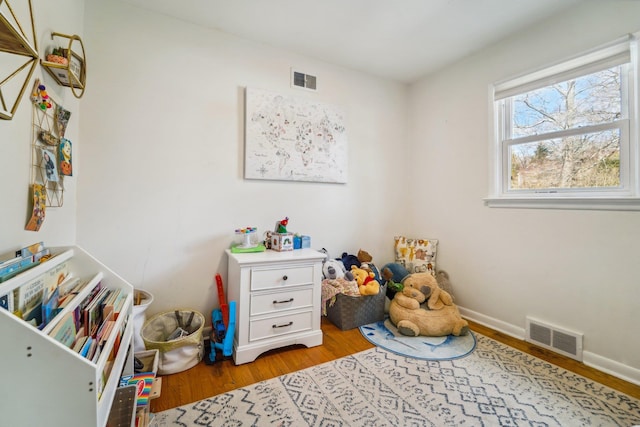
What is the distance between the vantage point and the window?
1.69 meters

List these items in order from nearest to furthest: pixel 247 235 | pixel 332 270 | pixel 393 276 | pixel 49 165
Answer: pixel 49 165 < pixel 247 235 < pixel 332 270 < pixel 393 276

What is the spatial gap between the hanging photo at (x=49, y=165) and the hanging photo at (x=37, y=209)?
0.10 meters

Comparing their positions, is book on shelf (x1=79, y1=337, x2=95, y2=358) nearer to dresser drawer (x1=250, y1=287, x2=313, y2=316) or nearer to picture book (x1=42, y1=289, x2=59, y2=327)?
picture book (x1=42, y1=289, x2=59, y2=327)

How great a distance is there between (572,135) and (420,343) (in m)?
1.94

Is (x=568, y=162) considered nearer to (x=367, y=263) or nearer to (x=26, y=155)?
(x=367, y=263)

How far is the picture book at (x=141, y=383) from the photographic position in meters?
1.26

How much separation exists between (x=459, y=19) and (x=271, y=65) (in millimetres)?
1536

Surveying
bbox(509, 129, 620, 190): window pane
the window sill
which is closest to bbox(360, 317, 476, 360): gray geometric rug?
the window sill

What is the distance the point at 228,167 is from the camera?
2.17 metres

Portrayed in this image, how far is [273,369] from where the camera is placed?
5.65 feet

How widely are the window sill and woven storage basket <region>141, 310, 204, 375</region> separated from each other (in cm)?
258

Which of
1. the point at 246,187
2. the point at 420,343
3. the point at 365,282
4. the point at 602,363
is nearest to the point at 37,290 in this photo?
the point at 246,187

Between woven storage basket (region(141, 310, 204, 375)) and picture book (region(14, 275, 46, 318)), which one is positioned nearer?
picture book (region(14, 275, 46, 318))

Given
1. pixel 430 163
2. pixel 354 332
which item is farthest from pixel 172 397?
pixel 430 163
